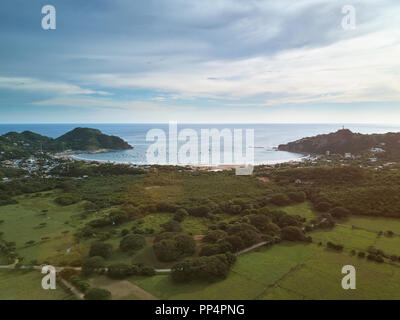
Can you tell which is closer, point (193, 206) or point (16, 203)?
point (193, 206)

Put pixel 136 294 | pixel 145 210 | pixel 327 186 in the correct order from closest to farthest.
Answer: pixel 136 294
pixel 145 210
pixel 327 186

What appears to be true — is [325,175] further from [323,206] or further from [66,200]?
[66,200]

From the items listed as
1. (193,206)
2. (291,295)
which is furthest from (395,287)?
(193,206)

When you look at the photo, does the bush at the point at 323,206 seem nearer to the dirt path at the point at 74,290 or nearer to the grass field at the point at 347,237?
the grass field at the point at 347,237

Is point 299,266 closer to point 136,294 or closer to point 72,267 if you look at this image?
point 136,294

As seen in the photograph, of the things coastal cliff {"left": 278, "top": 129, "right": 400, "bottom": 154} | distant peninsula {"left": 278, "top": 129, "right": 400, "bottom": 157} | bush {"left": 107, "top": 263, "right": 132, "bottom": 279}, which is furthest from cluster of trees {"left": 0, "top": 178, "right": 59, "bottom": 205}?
coastal cliff {"left": 278, "top": 129, "right": 400, "bottom": 154}
